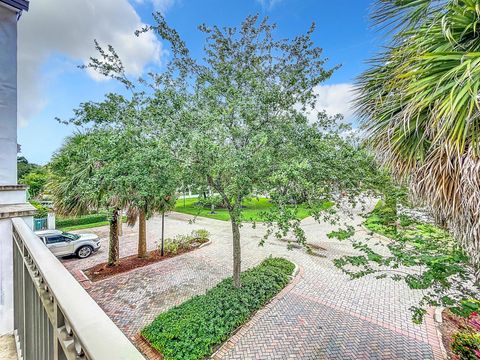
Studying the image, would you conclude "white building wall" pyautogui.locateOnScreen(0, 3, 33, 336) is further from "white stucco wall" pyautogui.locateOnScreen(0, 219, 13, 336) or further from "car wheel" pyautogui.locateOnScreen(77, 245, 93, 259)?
"car wheel" pyautogui.locateOnScreen(77, 245, 93, 259)

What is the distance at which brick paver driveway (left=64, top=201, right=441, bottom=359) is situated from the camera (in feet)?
17.0

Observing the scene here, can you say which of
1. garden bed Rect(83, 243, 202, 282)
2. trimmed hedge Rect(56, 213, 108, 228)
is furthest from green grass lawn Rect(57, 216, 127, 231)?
garden bed Rect(83, 243, 202, 282)

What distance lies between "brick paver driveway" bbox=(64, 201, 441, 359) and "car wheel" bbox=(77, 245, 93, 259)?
1.10 ft

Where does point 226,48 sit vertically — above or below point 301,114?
above

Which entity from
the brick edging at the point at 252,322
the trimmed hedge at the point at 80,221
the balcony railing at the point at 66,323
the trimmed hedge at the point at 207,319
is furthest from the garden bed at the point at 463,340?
the trimmed hedge at the point at 80,221

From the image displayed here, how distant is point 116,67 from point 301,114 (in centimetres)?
472

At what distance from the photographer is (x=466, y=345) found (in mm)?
4676

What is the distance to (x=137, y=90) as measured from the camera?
584 centimetres

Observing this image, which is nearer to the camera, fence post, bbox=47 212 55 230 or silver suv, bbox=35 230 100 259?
silver suv, bbox=35 230 100 259

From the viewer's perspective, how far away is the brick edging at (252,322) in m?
5.12

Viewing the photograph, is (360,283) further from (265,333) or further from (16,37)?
(16,37)

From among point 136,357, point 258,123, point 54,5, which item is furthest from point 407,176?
point 54,5

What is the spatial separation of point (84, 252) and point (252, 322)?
9.11 metres

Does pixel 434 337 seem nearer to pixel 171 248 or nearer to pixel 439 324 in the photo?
pixel 439 324
